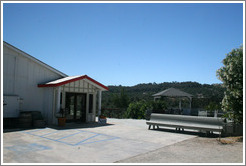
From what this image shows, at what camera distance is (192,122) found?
10836mm

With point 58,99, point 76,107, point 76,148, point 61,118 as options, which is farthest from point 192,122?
point 76,107

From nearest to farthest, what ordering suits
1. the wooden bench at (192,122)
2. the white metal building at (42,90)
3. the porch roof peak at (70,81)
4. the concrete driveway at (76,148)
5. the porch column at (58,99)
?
1. the concrete driveway at (76,148)
2. the wooden bench at (192,122)
3. the white metal building at (42,90)
4. the porch roof peak at (70,81)
5. the porch column at (58,99)

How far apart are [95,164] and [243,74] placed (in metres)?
6.33

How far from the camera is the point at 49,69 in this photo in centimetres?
1509

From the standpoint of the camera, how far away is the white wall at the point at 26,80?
13086 mm

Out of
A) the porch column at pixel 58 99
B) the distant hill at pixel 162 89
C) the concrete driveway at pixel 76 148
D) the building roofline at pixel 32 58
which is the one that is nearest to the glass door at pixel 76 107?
the porch column at pixel 58 99

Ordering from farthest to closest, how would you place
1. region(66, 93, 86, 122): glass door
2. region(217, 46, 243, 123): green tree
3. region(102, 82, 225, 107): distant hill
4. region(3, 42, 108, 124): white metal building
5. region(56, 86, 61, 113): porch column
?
region(102, 82, 225, 107): distant hill < region(66, 93, 86, 122): glass door < region(56, 86, 61, 113): porch column < region(3, 42, 108, 124): white metal building < region(217, 46, 243, 123): green tree

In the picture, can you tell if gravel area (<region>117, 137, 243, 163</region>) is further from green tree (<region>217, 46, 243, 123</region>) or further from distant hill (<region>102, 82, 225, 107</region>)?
distant hill (<region>102, 82, 225, 107</region>)

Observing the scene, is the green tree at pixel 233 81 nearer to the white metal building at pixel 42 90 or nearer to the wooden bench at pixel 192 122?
the wooden bench at pixel 192 122

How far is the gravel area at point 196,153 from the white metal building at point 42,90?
812cm

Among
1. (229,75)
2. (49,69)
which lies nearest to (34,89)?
(49,69)

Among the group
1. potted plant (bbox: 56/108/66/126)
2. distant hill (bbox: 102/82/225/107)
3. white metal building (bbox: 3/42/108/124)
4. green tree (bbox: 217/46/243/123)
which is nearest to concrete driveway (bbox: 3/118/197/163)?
green tree (bbox: 217/46/243/123)

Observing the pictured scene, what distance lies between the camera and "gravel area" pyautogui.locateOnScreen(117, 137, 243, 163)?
6.17 metres

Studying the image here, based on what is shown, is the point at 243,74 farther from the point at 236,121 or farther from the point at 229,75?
the point at 236,121
